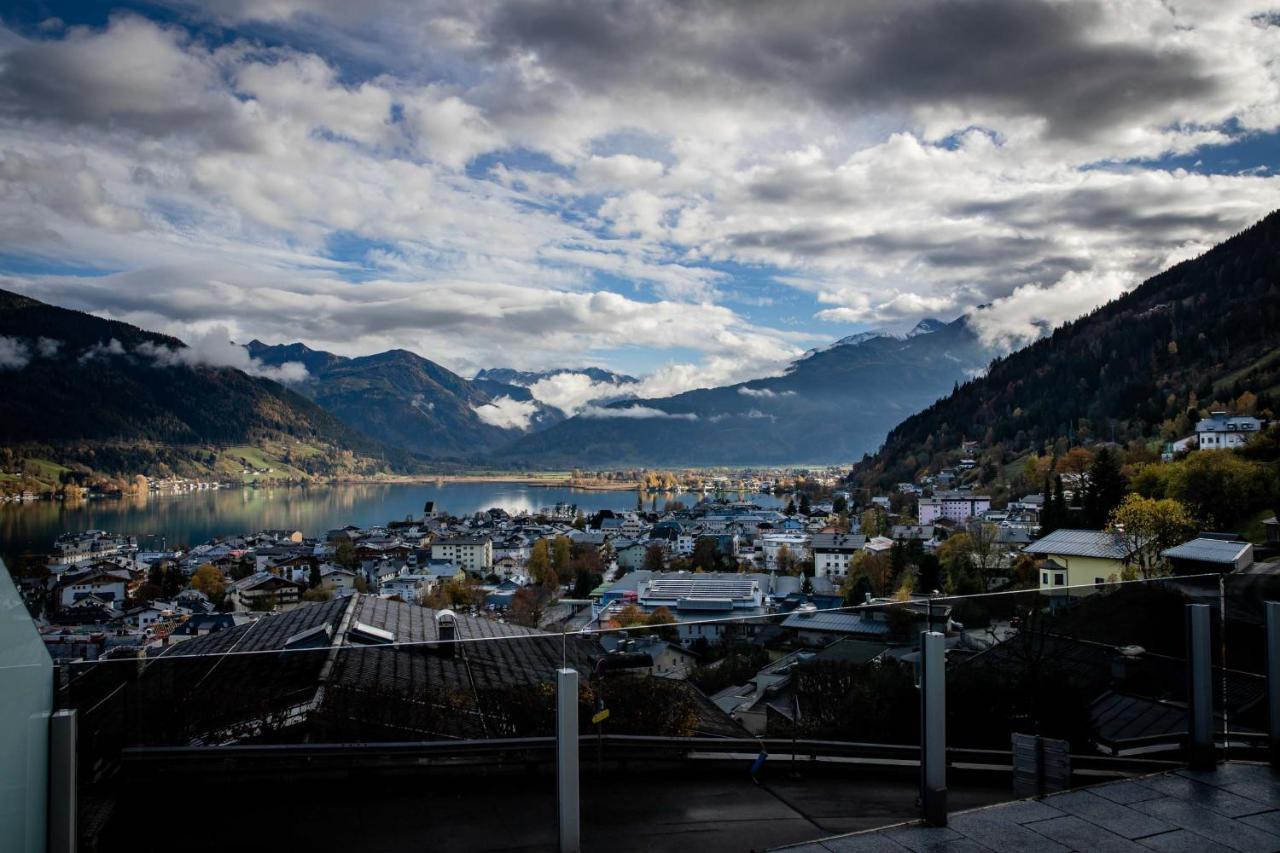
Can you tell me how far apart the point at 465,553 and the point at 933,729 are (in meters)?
63.6

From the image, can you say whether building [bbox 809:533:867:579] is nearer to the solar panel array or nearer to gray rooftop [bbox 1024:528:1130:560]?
the solar panel array

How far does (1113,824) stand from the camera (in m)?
2.87

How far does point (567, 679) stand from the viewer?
100 inches

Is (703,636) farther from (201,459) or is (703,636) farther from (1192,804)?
(201,459)

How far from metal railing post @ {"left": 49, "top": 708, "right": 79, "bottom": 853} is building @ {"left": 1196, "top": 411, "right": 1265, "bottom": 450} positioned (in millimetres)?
56231

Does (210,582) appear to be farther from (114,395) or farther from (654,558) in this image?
(114,395)

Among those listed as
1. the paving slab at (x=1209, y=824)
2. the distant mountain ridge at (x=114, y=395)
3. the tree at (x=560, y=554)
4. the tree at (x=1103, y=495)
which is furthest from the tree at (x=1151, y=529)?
the distant mountain ridge at (x=114, y=395)

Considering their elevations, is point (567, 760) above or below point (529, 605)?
above

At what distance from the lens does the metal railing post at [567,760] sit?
8.18 feet

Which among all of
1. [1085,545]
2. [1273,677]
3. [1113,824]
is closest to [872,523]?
[1085,545]

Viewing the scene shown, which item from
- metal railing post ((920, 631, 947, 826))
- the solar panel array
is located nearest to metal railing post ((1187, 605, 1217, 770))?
metal railing post ((920, 631, 947, 826))

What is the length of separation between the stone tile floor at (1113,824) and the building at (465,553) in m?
60.5

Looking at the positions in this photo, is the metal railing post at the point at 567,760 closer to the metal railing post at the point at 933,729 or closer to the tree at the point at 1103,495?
the metal railing post at the point at 933,729

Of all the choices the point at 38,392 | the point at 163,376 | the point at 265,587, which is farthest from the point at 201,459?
the point at 265,587
